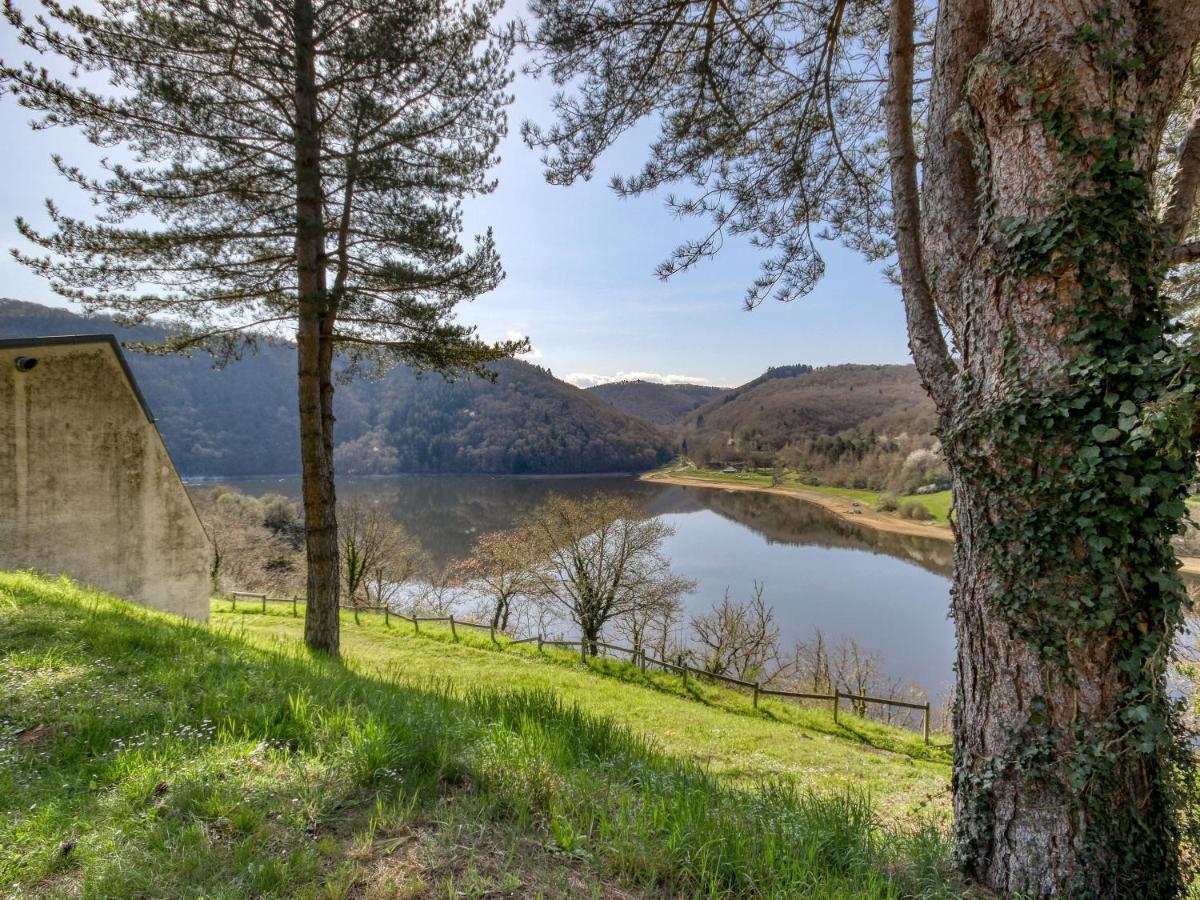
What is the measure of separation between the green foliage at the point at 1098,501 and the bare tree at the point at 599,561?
1485 centimetres

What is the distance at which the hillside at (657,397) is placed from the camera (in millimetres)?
139875

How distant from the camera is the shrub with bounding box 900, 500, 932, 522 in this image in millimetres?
47209

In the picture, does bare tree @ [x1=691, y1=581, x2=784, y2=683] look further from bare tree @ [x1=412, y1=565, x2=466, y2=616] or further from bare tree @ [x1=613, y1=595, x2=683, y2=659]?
bare tree @ [x1=412, y1=565, x2=466, y2=616]

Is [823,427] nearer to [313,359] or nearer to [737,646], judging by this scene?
[737,646]

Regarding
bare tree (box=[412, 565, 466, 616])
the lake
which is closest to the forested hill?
the lake

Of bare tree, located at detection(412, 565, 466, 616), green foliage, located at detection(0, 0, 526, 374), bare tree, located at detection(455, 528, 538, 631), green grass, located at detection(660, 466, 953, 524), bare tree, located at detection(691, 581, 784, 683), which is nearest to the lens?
green foliage, located at detection(0, 0, 526, 374)

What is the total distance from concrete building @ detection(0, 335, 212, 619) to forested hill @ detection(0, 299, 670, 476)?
58.6m

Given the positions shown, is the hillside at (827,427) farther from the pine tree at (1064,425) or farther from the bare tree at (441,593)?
the pine tree at (1064,425)

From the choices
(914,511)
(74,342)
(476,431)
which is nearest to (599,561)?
(74,342)

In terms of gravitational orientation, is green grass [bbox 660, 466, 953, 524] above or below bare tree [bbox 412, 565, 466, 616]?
above

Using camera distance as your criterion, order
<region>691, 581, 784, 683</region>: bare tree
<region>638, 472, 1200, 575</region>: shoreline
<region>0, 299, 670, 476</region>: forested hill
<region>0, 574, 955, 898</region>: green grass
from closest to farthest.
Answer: <region>0, 574, 955, 898</region>: green grass → <region>691, 581, 784, 683</region>: bare tree → <region>638, 472, 1200, 575</region>: shoreline → <region>0, 299, 670, 476</region>: forested hill

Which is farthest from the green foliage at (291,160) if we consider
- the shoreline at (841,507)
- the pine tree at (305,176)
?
the shoreline at (841,507)

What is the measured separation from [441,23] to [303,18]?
1.58 m

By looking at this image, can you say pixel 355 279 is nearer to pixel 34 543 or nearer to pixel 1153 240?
pixel 34 543
